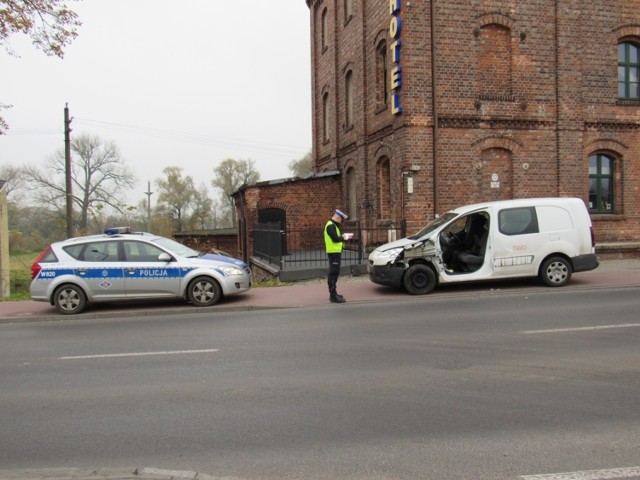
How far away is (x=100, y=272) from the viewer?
1064 centimetres

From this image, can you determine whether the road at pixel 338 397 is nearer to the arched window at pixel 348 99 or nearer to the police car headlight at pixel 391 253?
the police car headlight at pixel 391 253

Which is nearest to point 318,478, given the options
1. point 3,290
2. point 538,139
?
point 538,139

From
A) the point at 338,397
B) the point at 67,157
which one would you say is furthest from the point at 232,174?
the point at 338,397

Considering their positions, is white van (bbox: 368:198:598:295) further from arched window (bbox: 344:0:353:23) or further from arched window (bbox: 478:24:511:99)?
arched window (bbox: 344:0:353:23)

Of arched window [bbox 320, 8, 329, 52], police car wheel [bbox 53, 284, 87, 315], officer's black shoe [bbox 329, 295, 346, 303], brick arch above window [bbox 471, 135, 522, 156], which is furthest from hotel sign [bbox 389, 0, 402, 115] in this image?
police car wheel [bbox 53, 284, 87, 315]

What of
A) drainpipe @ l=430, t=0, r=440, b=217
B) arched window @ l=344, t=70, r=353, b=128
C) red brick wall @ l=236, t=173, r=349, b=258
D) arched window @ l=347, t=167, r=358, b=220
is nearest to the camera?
drainpipe @ l=430, t=0, r=440, b=217

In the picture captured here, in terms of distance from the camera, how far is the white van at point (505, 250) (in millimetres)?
11242

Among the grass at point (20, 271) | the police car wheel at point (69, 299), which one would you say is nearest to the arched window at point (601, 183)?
the police car wheel at point (69, 299)

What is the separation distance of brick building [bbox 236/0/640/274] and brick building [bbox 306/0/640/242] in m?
0.03

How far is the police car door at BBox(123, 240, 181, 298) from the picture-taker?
421 inches

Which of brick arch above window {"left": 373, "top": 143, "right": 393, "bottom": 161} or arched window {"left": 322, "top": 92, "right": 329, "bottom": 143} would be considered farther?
arched window {"left": 322, "top": 92, "right": 329, "bottom": 143}

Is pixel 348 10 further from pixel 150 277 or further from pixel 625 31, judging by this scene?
pixel 150 277

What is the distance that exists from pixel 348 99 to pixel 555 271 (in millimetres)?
12866

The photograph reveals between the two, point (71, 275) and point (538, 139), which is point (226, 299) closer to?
point (71, 275)
